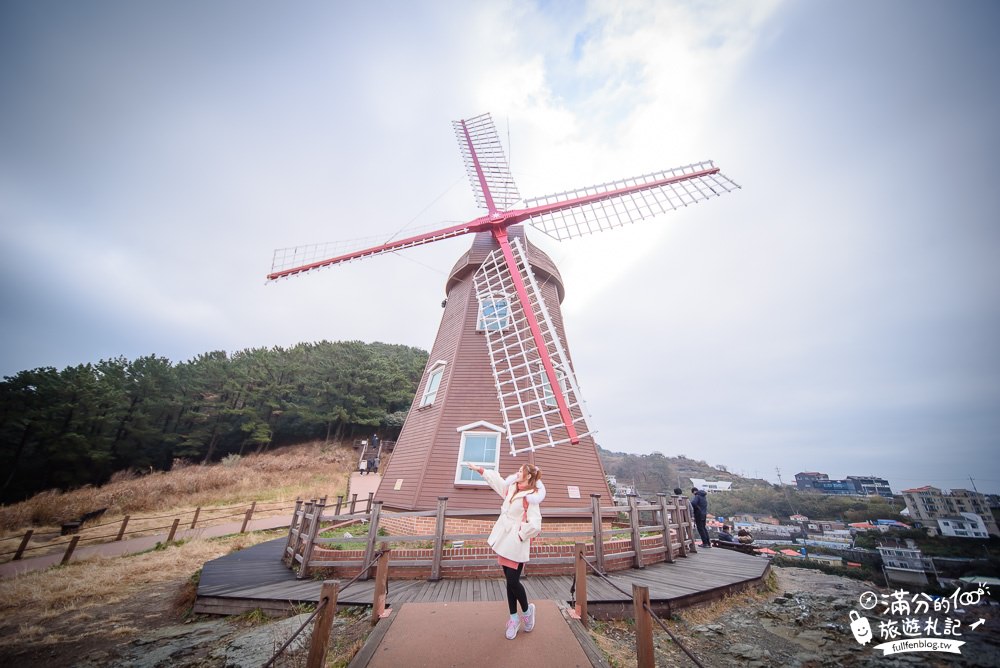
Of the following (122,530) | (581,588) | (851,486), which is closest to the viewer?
(581,588)

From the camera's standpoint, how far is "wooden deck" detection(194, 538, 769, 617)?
212 inches

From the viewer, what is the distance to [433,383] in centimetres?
1164

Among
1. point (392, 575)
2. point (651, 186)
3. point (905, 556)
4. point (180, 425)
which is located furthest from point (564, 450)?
point (180, 425)

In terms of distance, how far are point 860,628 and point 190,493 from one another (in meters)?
26.9

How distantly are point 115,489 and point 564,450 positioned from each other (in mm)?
25286

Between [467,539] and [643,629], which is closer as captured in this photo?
[643,629]

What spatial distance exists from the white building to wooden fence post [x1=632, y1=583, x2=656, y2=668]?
5016 centimetres

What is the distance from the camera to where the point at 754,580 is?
6895mm

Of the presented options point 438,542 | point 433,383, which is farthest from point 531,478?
point 433,383

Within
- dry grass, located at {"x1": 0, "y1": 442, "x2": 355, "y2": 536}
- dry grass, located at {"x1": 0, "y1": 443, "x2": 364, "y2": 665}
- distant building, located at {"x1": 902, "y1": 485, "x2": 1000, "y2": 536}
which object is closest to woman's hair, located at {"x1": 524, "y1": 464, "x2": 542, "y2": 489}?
dry grass, located at {"x1": 0, "y1": 443, "x2": 364, "y2": 665}

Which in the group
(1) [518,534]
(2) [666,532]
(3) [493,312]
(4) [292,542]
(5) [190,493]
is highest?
(3) [493,312]

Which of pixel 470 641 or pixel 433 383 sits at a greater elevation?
pixel 433 383

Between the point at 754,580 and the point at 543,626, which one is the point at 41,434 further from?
the point at 754,580

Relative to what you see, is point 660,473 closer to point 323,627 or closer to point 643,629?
point 643,629
